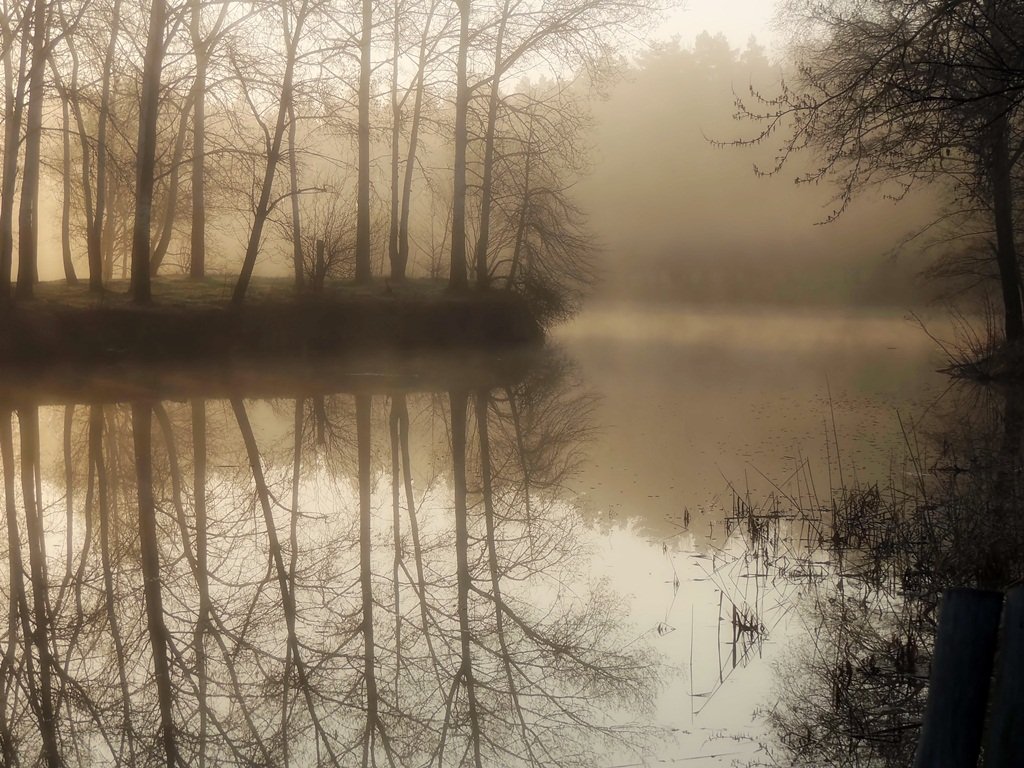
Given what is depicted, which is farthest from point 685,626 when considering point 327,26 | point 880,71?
point 327,26

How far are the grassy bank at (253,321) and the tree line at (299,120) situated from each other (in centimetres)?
64

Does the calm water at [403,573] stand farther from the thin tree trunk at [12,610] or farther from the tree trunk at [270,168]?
the tree trunk at [270,168]

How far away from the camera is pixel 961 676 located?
9.12 feet

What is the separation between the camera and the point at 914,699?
15.2ft

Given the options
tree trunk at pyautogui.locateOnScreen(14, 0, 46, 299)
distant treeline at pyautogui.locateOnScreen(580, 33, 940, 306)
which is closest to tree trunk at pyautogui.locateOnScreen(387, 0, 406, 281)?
tree trunk at pyautogui.locateOnScreen(14, 0, 46, 299)

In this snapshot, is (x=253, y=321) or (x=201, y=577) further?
(x=253, y=321)

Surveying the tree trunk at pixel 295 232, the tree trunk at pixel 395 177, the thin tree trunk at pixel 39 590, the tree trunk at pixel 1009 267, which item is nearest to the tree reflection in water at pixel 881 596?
the thin tree trunk at pixel 39 590

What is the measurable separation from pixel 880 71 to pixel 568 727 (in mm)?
4958

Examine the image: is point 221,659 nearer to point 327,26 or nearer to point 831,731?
point 831,731

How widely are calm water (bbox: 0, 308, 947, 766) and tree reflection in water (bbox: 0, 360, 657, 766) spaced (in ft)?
0.07

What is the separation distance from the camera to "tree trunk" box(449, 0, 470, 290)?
23750 mm

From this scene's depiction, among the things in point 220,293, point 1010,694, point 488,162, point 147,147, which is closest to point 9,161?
point 147,147

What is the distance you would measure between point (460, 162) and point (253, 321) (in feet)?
23.9

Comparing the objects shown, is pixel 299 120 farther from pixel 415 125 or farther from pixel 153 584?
pixel 153 584
